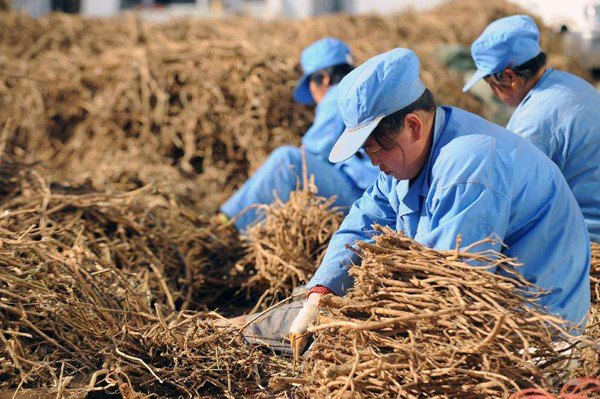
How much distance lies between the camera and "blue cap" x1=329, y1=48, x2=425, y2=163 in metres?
2.34

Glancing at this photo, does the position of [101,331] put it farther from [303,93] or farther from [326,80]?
A: [303,93]

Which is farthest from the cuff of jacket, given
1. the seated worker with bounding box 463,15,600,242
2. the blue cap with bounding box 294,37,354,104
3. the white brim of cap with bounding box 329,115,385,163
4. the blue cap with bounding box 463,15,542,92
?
the blue cap with bounding box 294,37,354,104

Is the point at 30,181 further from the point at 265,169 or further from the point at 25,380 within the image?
the point at 25,380

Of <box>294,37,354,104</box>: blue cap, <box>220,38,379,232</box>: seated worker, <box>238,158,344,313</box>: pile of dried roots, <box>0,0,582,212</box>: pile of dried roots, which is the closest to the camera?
<box>238,158,344,313</box>: pile of dried roots

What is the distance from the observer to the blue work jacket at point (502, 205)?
7.30ft

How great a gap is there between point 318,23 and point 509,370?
811cm

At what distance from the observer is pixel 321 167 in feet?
15.2

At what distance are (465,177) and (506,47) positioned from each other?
1.47 m

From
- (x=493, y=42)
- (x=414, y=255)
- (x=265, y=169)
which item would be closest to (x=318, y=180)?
(x=265, y=169)

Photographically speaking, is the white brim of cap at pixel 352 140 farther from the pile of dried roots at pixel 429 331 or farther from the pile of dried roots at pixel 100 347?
the pile of dried roots at pixel 100 347

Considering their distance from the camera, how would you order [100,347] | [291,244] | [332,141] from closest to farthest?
[100,347] → [291,244] → [332,141]

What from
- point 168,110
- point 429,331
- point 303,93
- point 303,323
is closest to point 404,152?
point 429,331

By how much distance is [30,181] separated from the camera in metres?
4.55

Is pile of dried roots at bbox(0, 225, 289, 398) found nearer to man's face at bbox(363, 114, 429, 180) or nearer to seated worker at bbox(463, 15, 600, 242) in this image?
man's face at bbox(363, 114, 429, 180)
